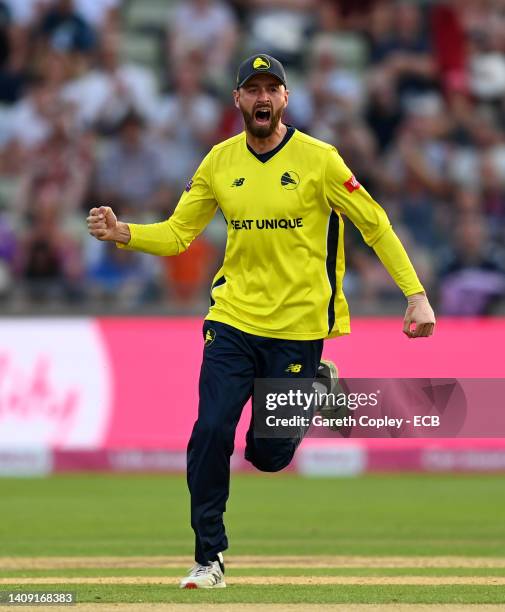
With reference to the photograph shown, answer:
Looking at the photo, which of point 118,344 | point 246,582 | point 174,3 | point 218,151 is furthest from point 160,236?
point 174,3

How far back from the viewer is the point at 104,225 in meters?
7.02

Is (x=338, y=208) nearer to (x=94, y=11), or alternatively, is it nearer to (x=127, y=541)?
(x=127, y=541)

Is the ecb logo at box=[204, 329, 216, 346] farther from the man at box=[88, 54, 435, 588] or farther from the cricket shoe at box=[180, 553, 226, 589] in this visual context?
the cricket shoe at box=[180, 553, 226, 589]

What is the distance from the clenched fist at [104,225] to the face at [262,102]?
2.40 ft

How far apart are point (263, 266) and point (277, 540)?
3.21 meters

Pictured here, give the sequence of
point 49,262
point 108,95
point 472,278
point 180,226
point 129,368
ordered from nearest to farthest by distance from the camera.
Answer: point 180,226 < point 129,368 < point 472,278 < point 49,262 < point 108,95

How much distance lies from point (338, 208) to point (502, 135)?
34.1ft

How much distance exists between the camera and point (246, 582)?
290 inches

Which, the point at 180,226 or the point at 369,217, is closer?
the point at 369,217

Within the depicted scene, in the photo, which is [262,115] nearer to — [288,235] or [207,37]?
[288,235]

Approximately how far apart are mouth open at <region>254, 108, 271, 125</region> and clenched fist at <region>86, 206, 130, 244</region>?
77 cm

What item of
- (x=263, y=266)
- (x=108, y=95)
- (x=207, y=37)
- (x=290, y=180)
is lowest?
(x=263, y=266)

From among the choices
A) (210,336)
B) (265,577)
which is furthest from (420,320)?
(265,577)

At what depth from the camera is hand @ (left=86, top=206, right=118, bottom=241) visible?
7008 mm
